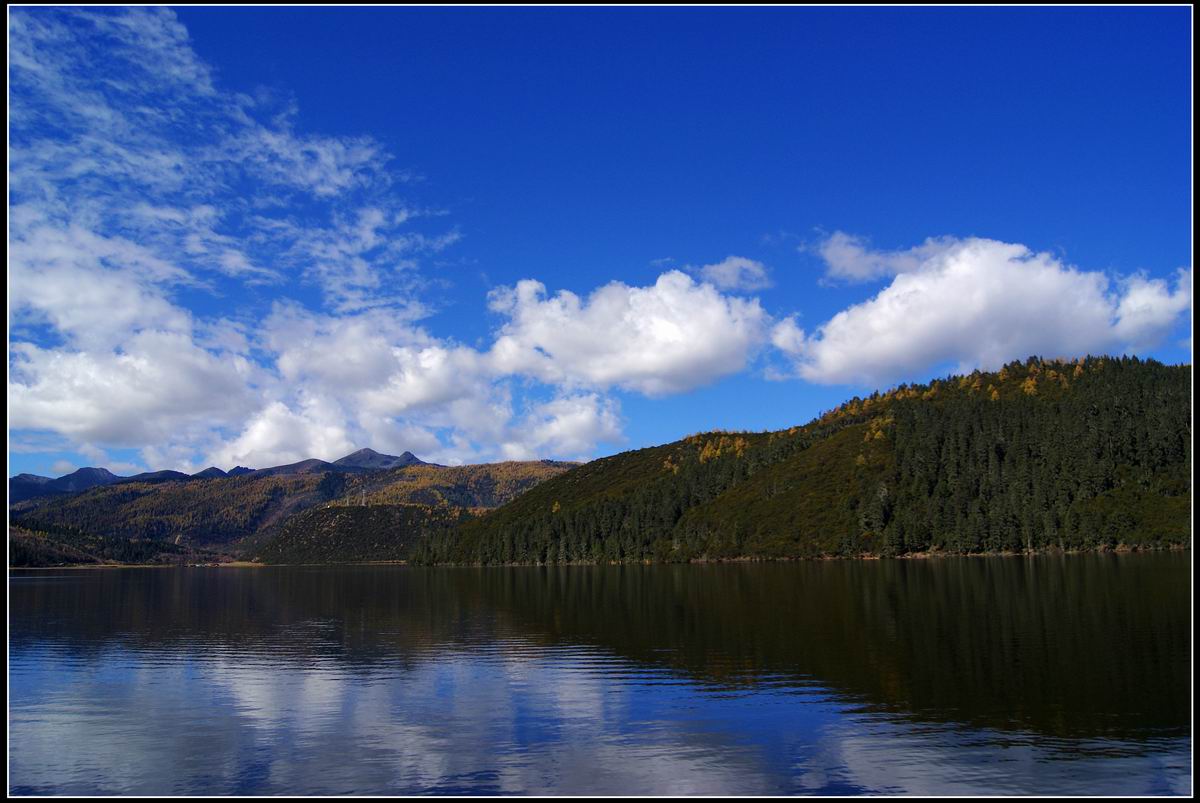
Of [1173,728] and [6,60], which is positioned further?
[1173,728]

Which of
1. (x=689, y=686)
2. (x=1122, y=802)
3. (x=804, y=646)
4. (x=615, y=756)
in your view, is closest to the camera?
(x=1122, y=802)

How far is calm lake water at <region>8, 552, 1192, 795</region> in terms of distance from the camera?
106 ft

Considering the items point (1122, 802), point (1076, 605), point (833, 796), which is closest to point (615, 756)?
point (833, 796)

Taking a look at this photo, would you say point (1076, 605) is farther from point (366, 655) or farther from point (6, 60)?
point (6, 60)

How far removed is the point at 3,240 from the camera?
3722cm

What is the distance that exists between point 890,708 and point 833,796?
47.9 feet

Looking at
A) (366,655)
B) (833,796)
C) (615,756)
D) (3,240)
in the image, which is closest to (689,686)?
(615,756)

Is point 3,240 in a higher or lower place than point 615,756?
higher

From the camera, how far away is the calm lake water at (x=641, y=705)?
32.4 m

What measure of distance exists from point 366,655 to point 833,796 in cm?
5245

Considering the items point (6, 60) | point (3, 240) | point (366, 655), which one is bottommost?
point (366, 655)

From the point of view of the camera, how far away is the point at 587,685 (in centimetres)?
5231

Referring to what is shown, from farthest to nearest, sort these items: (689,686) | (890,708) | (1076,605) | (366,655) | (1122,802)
Answer: (1076,605)
(366,655)
(689,686)
(890,708)
(1122,802)

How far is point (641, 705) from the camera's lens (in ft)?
149
